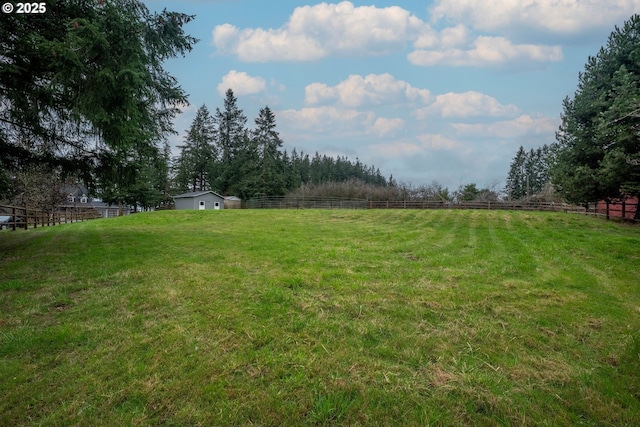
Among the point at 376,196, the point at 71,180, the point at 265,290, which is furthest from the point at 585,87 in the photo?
the point at 376,196

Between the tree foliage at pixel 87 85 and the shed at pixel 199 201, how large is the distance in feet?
102

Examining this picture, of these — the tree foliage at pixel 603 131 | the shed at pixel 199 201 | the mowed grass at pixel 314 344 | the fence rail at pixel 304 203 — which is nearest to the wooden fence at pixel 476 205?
the fence rail at pixel 304 203

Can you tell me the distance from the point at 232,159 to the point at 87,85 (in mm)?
45558

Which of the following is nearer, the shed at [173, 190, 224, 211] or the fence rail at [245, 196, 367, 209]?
the fence rail at [245, 196, 367, 209]

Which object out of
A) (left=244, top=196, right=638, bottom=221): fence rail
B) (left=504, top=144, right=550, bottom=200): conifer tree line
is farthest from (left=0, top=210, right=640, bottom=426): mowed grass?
(left=504, top=144, right=550, bottom=200): conifer tree line

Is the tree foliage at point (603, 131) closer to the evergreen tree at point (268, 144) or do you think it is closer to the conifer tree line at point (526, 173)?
the evergreen tree at point (268, 144)

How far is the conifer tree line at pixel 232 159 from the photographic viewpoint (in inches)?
1752

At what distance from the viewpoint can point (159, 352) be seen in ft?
9.41

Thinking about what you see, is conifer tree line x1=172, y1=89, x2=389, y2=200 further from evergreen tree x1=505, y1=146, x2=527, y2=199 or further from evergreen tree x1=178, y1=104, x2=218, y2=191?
evergreen tree x1=505, y1=146, x2=527, y2=199

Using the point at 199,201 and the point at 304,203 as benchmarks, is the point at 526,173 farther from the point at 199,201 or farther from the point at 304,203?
the point at 199,201

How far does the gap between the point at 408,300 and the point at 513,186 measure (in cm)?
6645

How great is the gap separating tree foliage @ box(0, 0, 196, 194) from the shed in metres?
31.1

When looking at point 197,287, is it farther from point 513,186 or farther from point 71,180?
point 513,186

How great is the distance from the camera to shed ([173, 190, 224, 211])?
3934 centimetres
